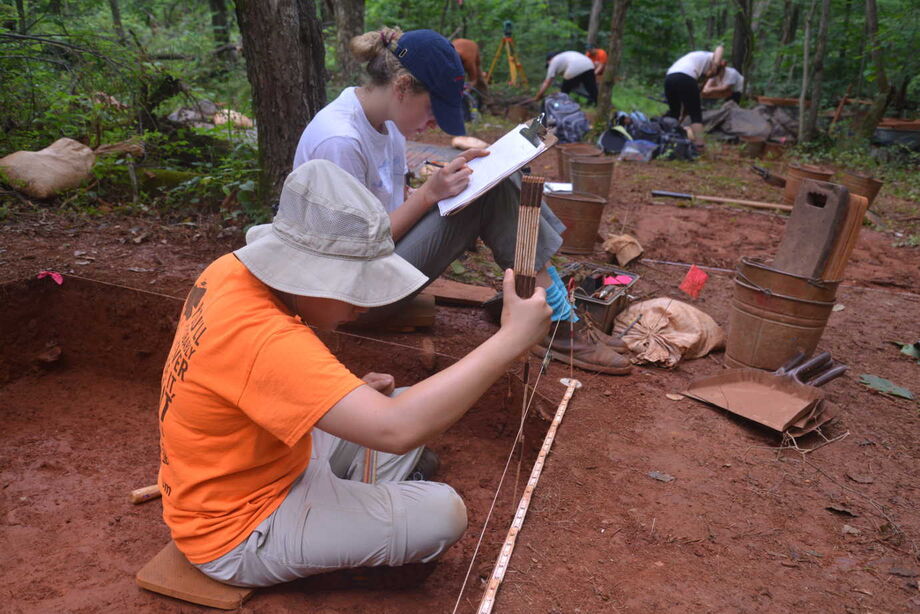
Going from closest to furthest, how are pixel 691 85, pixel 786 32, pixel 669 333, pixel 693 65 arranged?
pixel 669 333 < pixel 691 85 < pixel 693 65 < pixel 786 32

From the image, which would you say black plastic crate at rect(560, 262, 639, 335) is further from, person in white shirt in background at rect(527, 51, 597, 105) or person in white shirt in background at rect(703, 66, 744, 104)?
person in white shirt in background at rect(703, 66, 744, 104)

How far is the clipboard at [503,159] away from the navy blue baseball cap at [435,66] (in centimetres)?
18

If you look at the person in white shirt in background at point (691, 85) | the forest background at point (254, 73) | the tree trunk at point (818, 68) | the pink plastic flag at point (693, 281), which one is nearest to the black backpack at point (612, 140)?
the forest background at point (254, 73)

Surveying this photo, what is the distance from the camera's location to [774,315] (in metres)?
3.20

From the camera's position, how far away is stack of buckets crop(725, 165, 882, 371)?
3150 mm

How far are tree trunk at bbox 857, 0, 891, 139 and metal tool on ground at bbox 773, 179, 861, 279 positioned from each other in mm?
7586

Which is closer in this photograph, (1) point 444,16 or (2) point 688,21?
(1) point 444,16

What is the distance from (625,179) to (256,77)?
522 cm

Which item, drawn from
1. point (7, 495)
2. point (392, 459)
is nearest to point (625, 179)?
point (392, 459)

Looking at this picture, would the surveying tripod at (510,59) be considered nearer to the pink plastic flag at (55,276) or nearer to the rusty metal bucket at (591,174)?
the rusty metal bucket at (591,174)

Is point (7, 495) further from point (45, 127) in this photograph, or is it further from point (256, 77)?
point (45, 127)

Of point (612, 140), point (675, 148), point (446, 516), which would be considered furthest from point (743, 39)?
point (446, 516)

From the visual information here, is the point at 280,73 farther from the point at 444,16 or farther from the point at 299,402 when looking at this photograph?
the point at 444,16

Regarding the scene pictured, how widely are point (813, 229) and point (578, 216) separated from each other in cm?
188
